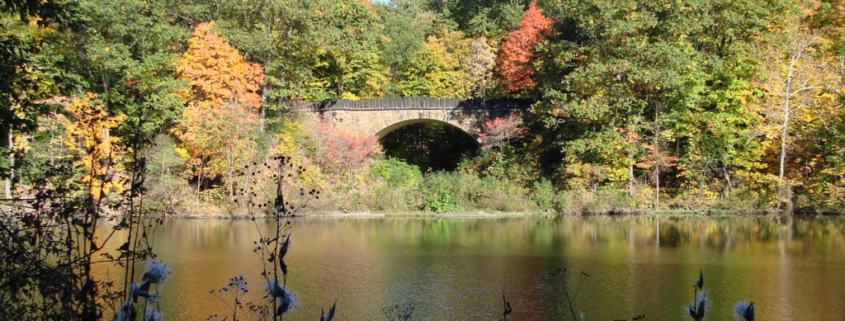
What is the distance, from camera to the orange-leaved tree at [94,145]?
4.00 meters

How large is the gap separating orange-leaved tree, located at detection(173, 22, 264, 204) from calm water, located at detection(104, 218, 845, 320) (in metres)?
3.80

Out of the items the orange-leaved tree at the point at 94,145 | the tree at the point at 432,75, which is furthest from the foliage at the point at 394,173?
the orange-leaved tree at the point at 94,145

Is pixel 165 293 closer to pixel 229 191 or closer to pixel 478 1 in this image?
pixel 229 191

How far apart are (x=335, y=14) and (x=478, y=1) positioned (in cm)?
1099

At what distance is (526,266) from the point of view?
48.5 ft

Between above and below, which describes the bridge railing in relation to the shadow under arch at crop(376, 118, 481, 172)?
above

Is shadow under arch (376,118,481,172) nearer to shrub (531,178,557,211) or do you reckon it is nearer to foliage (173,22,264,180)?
shrub (531,178,557,211)

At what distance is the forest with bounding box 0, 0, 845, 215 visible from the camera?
2416 centimetres


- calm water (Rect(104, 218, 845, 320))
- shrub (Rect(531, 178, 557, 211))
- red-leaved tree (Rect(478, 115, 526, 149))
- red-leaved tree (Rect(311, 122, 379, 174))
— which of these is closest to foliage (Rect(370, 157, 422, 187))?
red-leaved tree (Rect(311, 122, 379, 174))

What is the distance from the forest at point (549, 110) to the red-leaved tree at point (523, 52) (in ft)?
0.31

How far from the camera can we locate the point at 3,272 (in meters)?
4.48

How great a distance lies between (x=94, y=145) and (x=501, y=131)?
80.9 ft

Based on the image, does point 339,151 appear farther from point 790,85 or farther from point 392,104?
point 790,85

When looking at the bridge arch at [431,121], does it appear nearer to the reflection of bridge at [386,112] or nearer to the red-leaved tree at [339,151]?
the reflection of bridge at [386,112]
